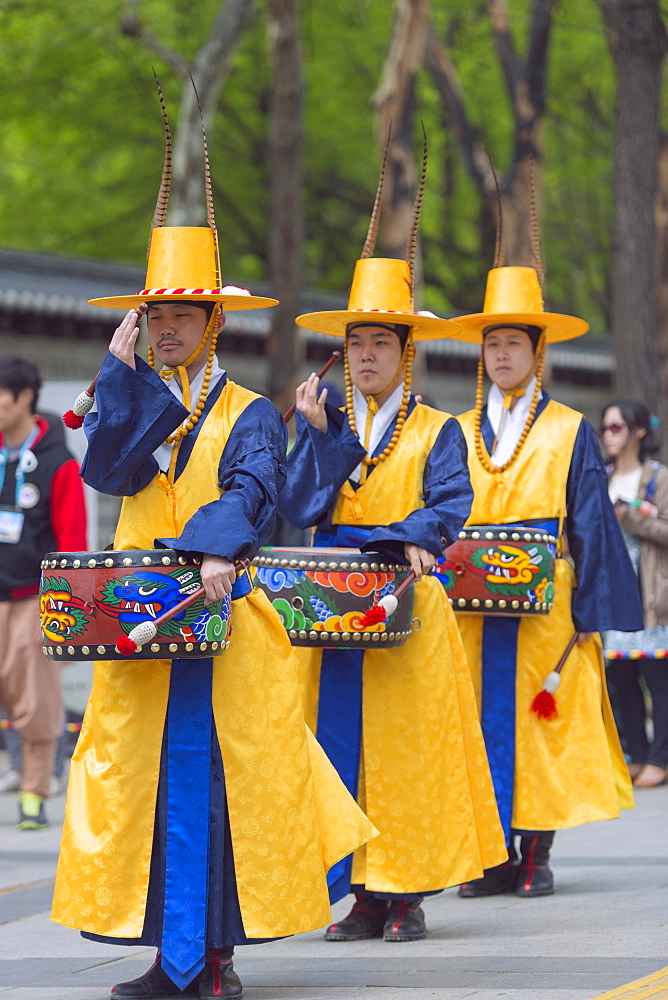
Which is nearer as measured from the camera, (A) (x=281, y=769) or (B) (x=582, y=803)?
(A) (x=281, y=769)

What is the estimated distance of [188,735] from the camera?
4.12 m

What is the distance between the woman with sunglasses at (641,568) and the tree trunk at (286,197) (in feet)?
18.3

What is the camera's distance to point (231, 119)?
21.9 meters

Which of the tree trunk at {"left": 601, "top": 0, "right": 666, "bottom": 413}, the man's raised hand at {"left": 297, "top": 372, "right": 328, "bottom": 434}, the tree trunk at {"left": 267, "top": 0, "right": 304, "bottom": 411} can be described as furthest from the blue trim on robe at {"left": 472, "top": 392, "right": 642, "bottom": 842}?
the tree trunk at {"left": 267, "top": 0, "right": 304, "bottom": 411}

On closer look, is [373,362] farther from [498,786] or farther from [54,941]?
[54,941]

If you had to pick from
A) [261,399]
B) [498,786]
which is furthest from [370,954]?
[261,399]

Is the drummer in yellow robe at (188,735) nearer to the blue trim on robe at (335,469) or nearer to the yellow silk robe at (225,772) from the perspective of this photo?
the yellow silk robe at (225,772)

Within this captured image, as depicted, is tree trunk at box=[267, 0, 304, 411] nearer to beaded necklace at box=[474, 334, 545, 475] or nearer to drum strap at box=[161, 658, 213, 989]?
beaded necklace at box=[474, 334, 545, 475]

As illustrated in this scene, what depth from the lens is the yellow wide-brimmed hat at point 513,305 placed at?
229 inches

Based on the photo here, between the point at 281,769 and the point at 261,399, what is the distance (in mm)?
969

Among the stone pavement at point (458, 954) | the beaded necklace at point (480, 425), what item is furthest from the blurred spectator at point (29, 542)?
the beaded necklace at point (480, 425)

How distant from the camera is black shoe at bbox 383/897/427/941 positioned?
16.1 feet

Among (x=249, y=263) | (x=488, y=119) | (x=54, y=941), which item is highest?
(x=488, y=119)

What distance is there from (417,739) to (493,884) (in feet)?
3.25
